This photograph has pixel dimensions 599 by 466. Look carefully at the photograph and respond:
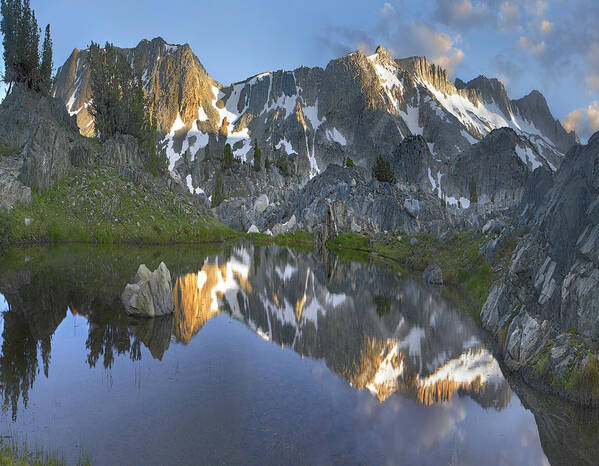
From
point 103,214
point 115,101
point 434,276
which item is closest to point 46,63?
point 115,101

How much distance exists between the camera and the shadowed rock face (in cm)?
1628

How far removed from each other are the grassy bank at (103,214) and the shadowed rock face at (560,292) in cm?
6629

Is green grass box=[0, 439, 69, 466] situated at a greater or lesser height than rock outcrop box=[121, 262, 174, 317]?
lesser

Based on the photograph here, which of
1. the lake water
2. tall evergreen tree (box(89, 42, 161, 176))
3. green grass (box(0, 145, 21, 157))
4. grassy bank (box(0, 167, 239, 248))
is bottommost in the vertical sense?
the lake water

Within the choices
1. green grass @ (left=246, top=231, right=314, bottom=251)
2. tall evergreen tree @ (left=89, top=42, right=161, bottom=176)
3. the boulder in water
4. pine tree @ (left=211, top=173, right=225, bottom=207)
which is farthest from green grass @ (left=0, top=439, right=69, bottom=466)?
pine tree @ (left=211, top=173, right=225, bottom=207)

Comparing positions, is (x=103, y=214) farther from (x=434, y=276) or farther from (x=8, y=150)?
(x=434, y=276)

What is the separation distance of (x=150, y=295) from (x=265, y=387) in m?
13.1

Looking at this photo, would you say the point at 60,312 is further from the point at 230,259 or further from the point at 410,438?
the point at 230,259

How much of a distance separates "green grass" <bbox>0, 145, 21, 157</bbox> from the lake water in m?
47.1

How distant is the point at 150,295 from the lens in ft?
87.9

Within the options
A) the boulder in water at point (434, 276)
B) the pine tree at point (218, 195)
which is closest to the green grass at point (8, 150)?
the boulder in water at point (434, 276)

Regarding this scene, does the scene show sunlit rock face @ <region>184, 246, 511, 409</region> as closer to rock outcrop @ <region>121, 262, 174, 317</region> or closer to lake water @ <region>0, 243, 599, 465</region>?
lake water @ <region>0, 243, 599, 465</region>

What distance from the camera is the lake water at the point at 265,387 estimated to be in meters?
12.4

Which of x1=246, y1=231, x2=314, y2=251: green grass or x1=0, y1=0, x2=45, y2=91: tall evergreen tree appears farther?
x1=246, y1=231, x2=314, y2=251: green grass
